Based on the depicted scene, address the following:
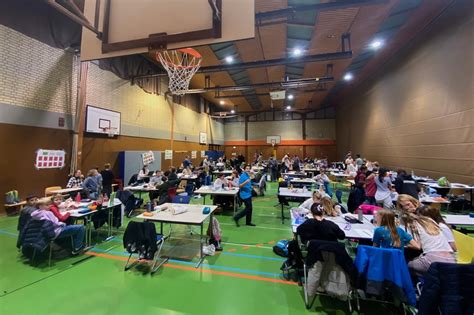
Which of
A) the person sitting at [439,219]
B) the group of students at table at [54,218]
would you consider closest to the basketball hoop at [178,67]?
the group of students at table at [54,218]

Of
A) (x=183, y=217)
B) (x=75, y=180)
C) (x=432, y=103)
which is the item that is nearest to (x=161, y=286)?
(x=183, y=217)

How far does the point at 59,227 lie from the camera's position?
3762mm

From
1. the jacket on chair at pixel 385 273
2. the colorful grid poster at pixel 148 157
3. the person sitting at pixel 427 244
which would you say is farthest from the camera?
the colorful grid poster at pixel 148 157

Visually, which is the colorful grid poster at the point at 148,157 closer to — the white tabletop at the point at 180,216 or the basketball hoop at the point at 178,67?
the basketball hoop at the point at 178,67

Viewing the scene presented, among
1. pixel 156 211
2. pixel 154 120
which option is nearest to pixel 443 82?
pixel 156 211

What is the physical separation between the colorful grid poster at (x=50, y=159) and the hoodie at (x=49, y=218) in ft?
15.6

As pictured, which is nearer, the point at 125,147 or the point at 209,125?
the point at 125,147

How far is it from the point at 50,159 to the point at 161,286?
23.2 ft

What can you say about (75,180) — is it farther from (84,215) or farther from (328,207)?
(328,207)

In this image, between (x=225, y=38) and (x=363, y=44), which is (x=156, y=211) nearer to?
(x=225, y=38)

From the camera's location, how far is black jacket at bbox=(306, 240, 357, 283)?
8.11 ft

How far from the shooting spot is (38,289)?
306 centimetres

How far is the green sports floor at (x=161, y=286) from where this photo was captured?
272 centimetres

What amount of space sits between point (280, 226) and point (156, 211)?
3.29m
